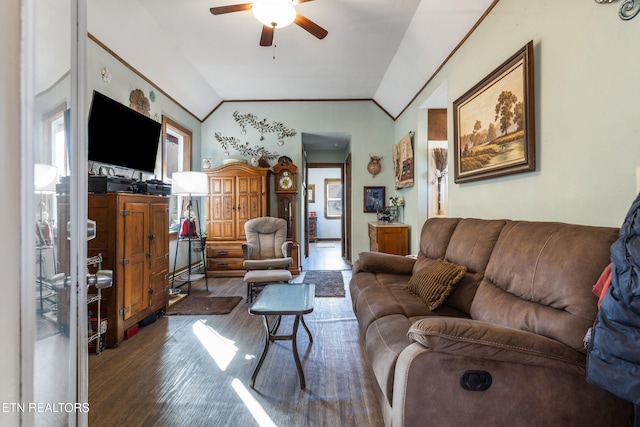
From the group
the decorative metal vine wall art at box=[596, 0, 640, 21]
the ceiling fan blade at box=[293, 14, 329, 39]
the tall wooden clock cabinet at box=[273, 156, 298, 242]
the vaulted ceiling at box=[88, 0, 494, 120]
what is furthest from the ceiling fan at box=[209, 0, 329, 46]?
the tall wooden clock cabinet at box=[273, 156, 298, 242]

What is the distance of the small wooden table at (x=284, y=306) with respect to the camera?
1938mm

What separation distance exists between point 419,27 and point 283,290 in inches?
117

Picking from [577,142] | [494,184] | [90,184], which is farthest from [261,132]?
[577,142]

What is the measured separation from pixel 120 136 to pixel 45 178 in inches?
114

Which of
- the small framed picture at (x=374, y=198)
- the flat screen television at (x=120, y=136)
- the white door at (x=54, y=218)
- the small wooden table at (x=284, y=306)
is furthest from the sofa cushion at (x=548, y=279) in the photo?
the small framed picture at (x=374, y=198)

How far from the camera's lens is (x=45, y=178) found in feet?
1.99

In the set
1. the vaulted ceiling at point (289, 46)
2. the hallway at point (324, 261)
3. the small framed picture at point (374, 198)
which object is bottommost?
the hallway at point (324, 261)

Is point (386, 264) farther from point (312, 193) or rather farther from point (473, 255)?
point (312, 193)

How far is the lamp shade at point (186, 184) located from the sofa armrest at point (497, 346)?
11.6 feet

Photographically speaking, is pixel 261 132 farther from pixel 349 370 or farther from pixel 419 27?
pixel 349 370

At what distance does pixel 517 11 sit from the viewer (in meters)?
2.09

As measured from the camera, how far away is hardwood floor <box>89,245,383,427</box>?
1663mm

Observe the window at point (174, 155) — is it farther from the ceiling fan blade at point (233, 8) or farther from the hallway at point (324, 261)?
the hallway at point (324, 261)

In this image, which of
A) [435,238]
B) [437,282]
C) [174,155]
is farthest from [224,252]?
[437,282]
